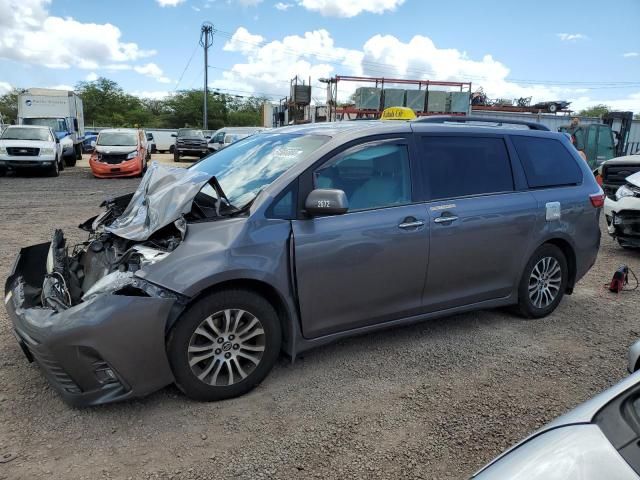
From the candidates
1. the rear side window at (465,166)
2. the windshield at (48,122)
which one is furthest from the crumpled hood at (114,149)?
the rear side window at (465,166)

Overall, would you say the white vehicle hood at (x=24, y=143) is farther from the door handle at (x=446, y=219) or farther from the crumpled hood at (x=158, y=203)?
the door handle at (x=446, y=219)

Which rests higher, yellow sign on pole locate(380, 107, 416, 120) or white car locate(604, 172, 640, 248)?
yellow sign on pole locate(380, 107, 416, 120)

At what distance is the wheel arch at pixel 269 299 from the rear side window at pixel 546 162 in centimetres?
246

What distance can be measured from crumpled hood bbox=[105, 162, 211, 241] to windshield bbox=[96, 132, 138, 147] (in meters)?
14.2

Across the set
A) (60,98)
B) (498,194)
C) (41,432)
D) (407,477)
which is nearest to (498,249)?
(498,194)

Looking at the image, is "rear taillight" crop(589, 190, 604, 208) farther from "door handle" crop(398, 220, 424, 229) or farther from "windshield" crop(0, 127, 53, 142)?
"windshield" crop(0, 127, 53, 142)

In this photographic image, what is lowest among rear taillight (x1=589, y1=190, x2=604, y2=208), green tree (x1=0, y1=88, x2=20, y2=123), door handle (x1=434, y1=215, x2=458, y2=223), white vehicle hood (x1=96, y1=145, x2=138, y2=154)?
door handle (x1=434, y1=215, x2=458, y2=223)

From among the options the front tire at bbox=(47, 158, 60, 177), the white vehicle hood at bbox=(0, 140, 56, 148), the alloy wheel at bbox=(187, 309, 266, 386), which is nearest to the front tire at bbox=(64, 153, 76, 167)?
the front tire at bbox=(47, 158, 60, 177)

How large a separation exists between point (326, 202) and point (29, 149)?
1562 centimetres

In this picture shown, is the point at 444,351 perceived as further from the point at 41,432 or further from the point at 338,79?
the point at 338,79

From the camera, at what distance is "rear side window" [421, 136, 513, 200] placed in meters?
3.76

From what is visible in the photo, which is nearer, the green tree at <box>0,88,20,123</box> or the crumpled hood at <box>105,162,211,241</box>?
the crumpled hood at <box>105,162,211,241</box>

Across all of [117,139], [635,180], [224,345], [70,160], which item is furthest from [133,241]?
[70,160]

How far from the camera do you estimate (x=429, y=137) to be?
3789 millimetres
